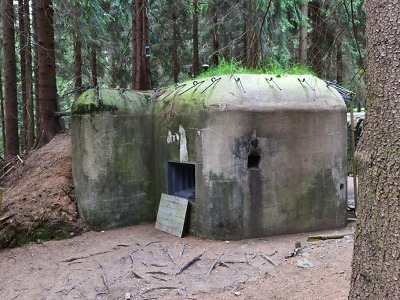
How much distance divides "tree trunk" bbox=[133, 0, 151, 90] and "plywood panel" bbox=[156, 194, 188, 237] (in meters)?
3.20

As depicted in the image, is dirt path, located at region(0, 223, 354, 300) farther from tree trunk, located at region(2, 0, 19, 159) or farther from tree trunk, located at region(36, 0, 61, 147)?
tree trunk, located at region(2, 0, 19, 159)

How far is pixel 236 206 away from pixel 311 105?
2394 millimetres

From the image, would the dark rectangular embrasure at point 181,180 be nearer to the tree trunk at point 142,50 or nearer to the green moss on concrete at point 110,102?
the green moss on concrete at point 110,102

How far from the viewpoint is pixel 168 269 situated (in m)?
5.93

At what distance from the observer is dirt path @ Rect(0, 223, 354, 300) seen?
495 cm

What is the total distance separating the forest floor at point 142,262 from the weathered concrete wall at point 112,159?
35 cm

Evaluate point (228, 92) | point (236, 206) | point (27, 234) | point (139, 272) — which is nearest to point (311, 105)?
point (228, 92)

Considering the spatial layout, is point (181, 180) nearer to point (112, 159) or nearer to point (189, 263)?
point (112, 159)

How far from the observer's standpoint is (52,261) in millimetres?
6422

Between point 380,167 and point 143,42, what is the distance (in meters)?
8.05

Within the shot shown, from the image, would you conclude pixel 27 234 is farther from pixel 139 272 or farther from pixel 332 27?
pixel 332 27

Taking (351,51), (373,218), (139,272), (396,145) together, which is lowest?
(139,272)

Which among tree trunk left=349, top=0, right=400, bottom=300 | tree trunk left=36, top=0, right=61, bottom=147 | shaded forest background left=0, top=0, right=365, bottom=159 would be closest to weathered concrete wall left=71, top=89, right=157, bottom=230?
shaded forest background left=0, top=0, right=365, bottom=159

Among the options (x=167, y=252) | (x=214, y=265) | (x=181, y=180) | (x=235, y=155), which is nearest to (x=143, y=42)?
(x=181, y=180)
